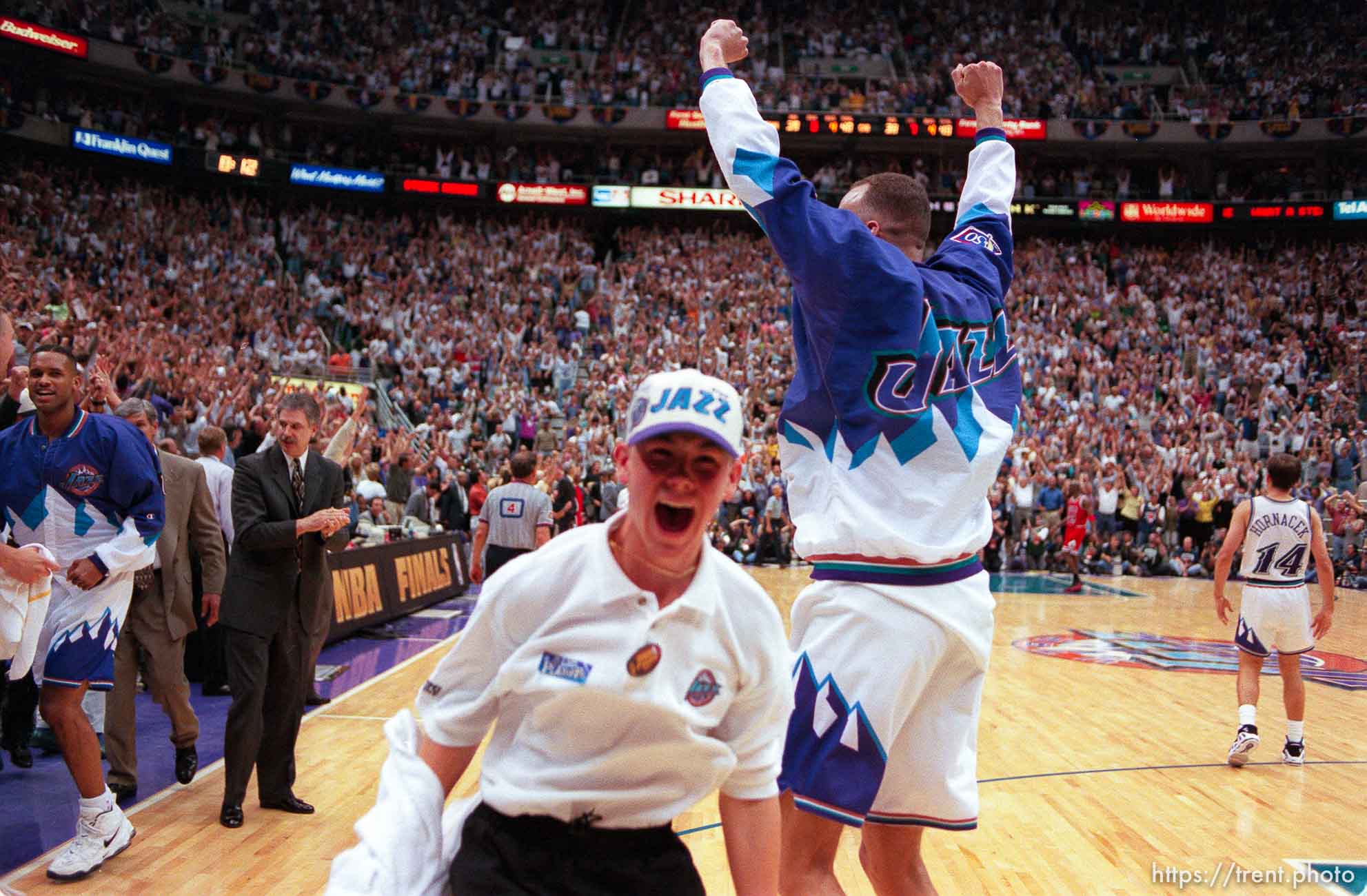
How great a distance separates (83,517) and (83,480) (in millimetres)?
181

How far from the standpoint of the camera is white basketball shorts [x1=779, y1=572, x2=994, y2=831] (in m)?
2.69

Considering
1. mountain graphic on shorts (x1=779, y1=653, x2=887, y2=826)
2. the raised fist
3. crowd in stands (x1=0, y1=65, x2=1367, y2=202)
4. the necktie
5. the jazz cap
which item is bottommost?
mountain graphic on shorts (x1=779, y1=653, x2=887, y2=826)

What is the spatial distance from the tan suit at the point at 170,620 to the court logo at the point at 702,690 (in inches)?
187

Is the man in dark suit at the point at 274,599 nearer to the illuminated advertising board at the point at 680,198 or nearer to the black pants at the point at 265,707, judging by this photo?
the black pants at the point at 265,707

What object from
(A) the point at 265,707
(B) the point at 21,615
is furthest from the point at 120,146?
(B) the point at 21,615

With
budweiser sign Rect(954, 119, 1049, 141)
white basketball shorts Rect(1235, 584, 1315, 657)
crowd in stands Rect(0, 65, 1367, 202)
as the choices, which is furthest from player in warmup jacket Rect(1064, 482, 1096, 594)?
budweiser sign Rect(954, 119, 1049, 141)

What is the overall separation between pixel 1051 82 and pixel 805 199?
37385 millimetres

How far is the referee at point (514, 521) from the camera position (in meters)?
9.36

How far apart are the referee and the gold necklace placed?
23.6ft

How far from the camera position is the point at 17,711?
634 centimetres

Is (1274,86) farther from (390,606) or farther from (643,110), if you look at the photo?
(390,606)

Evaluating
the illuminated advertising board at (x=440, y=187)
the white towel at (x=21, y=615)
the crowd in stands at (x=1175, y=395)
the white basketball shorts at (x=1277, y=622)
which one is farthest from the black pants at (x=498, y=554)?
the illuminated advertising board at (x=440, y=187)

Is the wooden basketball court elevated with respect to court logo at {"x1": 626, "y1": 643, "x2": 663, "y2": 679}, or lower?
lower

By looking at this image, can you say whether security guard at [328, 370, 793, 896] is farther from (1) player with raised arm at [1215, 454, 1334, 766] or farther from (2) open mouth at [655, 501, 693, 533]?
(1) player with raised arm at [1215, 454, 1334, 766]
